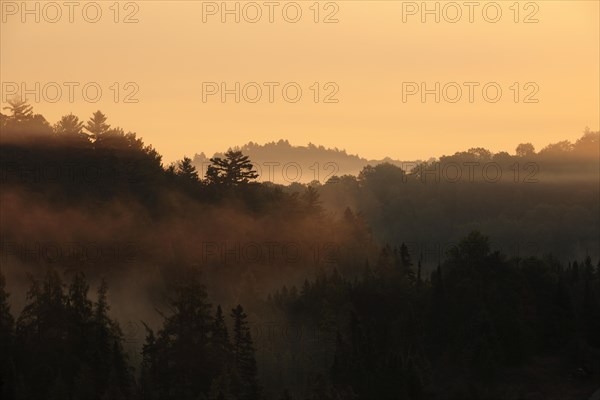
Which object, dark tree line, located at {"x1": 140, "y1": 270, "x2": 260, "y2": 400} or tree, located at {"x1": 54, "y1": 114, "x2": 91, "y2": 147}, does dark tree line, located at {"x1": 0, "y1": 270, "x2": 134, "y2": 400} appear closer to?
dark tree line, located at {"x1": 140, "y1": 270, "x2": 260, "y2": 400}

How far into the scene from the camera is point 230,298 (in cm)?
10619

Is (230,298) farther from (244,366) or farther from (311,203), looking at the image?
A: (311,203)

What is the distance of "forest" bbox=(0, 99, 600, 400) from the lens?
275 feet

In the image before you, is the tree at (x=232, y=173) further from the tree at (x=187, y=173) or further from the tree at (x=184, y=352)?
the tree at (x=184, y=352)

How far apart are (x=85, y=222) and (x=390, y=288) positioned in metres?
30.9

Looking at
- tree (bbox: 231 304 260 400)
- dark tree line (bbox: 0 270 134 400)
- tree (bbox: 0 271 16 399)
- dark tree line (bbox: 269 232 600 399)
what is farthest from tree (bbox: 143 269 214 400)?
tree (bbox: 0 271 16 399)

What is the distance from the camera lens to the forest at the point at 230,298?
275 ft

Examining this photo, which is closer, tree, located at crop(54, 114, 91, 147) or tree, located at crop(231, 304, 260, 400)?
tree, located at crop(231, 304, 260, 400)

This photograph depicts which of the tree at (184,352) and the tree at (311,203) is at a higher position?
the tree at (311,203)

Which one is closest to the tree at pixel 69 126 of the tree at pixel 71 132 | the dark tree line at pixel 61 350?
the tree at pixel 71 132

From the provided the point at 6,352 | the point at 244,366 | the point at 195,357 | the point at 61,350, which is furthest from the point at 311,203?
the point at 6,352

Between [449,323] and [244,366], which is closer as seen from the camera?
[244,366]

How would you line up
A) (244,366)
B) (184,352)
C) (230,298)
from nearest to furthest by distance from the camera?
(244,366) < (184,352) < (230,298)

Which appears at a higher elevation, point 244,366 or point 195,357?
point 195,357
